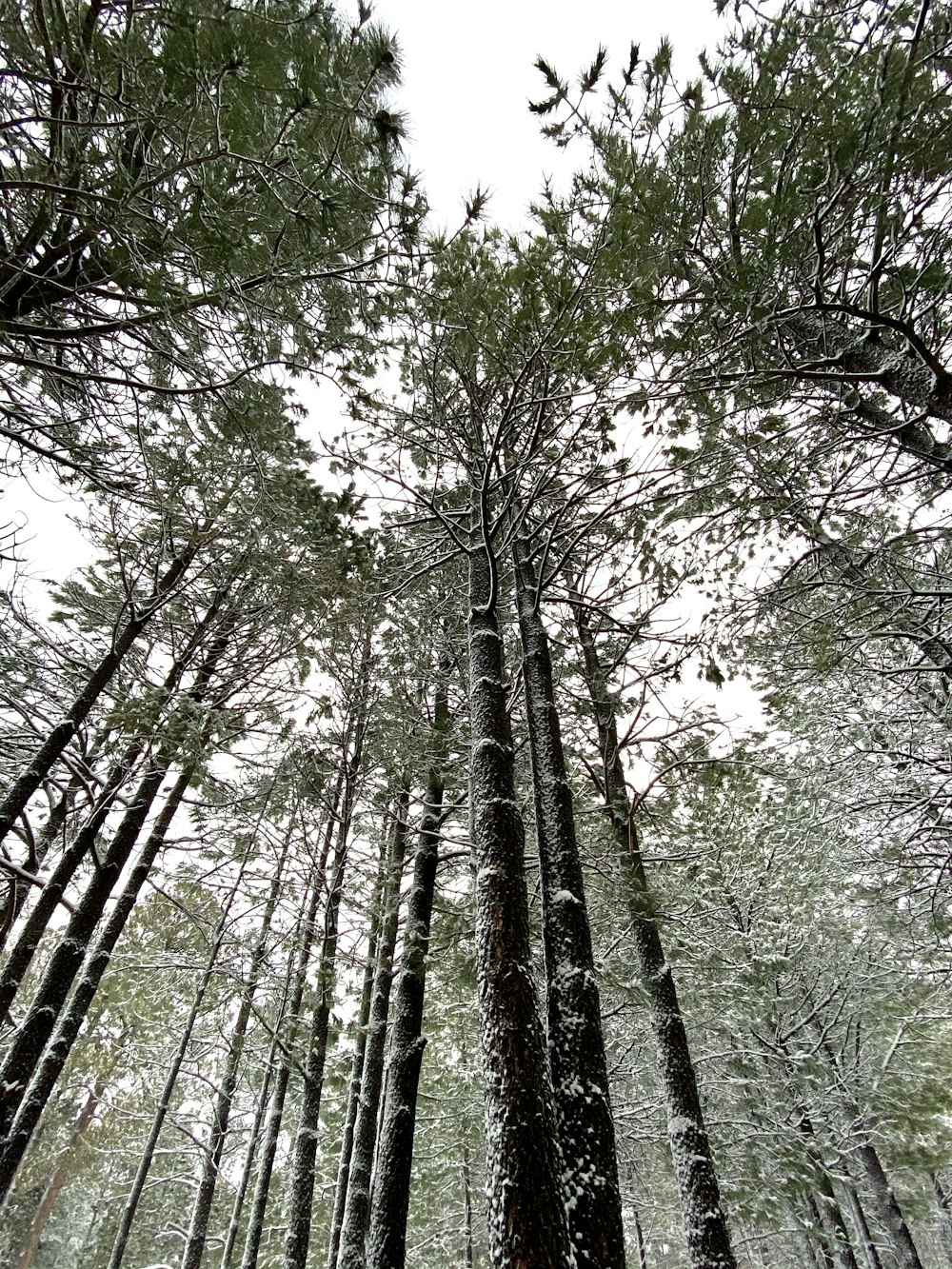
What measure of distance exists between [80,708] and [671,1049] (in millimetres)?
6631

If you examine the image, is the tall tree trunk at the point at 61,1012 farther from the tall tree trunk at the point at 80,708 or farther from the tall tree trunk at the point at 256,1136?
the tall tree trunk at the point at 256,1136

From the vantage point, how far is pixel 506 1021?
2936 mm

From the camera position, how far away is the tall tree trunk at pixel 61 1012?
4621 mm

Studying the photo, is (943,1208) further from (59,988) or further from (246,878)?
(59,988)

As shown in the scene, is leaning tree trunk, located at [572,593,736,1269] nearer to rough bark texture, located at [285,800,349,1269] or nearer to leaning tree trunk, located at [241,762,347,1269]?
rough bark texture, located at [285,800,349,1269]

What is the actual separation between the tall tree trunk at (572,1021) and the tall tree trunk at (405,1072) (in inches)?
88.6

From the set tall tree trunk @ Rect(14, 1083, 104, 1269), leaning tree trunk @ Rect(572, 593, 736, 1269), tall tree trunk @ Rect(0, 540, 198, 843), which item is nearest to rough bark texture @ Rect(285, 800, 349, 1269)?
tall tree trunk @ Rect(0, 540, 198, 843)

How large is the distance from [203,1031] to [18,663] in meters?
8.71

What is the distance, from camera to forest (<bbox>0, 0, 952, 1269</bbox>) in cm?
305

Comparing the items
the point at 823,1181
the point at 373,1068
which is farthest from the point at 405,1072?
the point at 823,1181

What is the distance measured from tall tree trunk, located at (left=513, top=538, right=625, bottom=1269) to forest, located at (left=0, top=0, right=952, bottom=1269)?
0.02 metres

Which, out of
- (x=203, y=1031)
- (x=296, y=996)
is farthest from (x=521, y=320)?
(x=203, y=1031)

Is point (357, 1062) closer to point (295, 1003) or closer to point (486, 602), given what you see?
point (295, 1003)

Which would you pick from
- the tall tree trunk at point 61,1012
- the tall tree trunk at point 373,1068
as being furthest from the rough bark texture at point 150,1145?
the tall tree trunk at point 373,1068
